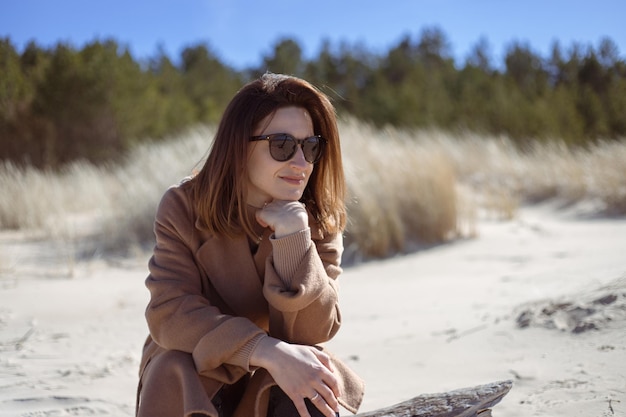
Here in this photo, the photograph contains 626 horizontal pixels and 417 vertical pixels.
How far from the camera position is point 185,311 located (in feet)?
6.31

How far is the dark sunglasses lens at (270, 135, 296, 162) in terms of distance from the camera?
2092mm

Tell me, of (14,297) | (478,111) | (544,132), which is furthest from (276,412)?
(478,111)

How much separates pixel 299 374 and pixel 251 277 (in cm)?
40

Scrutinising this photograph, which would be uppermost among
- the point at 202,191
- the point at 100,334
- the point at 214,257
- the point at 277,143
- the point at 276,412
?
the point at 277,143

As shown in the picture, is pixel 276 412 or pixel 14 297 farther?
pixel 14 297

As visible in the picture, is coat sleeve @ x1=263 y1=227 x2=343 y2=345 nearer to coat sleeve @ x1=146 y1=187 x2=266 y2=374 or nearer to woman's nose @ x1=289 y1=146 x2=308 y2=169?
coat sleeve @ x1=146 y1=187 x2=266 y2=374

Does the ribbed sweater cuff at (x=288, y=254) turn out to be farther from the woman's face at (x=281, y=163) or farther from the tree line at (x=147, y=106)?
the tree line at (x=147, y=106)

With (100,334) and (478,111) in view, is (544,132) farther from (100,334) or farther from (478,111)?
(100,334)

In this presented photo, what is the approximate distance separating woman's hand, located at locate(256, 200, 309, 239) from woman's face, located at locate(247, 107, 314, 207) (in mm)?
77

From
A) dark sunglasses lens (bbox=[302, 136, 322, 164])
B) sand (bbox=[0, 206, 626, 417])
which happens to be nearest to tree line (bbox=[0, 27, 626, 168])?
sand (bbox=[0, 206, 626, 417])

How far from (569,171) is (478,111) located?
7835mm

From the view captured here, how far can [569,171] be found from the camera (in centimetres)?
951

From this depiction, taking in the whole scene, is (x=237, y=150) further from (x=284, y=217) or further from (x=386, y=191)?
(x=386, y=191)

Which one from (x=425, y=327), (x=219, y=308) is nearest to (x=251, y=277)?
(x=219, y=308)
